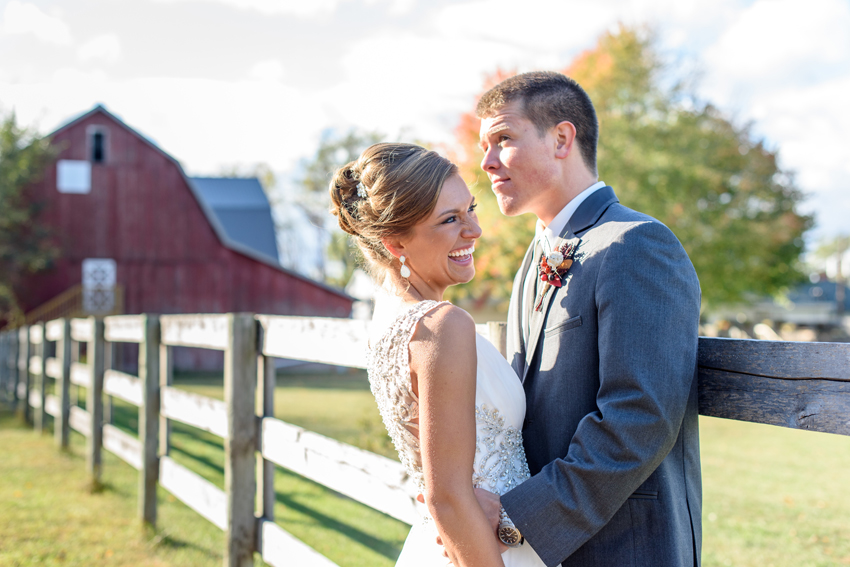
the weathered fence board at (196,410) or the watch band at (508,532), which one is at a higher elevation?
the watch band at (508,532)

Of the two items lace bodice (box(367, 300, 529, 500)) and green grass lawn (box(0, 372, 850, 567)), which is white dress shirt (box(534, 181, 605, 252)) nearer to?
lace bodice (box(367, 300, 529, 500))

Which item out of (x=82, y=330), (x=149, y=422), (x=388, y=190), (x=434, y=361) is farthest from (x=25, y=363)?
(x=434, y=361)

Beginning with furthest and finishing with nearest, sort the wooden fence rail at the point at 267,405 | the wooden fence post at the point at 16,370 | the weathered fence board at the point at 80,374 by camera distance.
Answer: the wooden fence post at the point at 16,370 < the weathered fence board at the point at 80,374 < the wooden fence rail at the point at 267,405

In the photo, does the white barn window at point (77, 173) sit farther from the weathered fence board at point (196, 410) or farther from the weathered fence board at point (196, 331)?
the weathered fence board at point (196, 410)

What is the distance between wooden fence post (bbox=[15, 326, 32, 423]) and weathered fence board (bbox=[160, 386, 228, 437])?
6.92 m

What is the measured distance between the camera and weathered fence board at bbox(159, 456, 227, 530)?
417cm

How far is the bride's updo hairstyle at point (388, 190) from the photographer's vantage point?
204 centimetres

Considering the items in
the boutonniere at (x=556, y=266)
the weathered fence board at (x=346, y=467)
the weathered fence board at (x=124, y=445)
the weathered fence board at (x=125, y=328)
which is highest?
the boutonniere at (x=556, y=266)

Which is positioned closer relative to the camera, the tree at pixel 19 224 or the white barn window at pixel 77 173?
the tree at pixel 19 224

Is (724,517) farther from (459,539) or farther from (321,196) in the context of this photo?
(321,196)

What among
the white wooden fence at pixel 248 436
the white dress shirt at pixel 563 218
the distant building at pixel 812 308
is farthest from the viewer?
the distant building at pixel 812 308

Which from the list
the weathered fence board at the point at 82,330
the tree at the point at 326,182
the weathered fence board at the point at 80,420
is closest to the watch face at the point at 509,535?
the weathered fence board at the point at 80,420

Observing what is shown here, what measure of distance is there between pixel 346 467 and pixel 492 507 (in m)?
1.29

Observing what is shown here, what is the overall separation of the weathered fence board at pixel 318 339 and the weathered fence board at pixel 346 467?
1.23 feet
